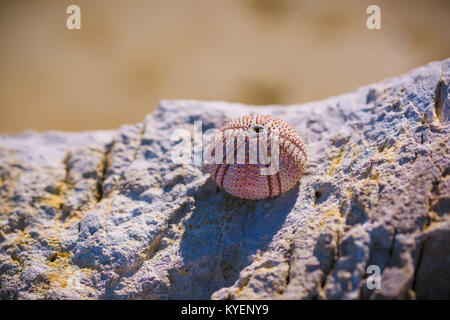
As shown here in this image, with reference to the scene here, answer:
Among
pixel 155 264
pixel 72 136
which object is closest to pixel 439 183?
pixel 155 264

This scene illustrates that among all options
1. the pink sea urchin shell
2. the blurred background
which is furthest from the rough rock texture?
the blurred background

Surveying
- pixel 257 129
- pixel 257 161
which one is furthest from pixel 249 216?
pixel 257 129

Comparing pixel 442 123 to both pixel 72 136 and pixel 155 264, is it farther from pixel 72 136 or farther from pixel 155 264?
pixel 72 136

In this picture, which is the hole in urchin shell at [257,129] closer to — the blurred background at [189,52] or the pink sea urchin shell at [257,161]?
the pink sea urchin shell at [257,161]

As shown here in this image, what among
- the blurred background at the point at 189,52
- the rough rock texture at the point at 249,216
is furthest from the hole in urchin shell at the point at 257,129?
the blurred background at the point at 189,52

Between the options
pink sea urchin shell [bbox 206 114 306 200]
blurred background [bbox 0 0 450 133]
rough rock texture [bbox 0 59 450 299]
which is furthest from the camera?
blurred background [bbox 0 0 450 133]

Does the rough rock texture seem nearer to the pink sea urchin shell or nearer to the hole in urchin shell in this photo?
the pink sea urchin shell
